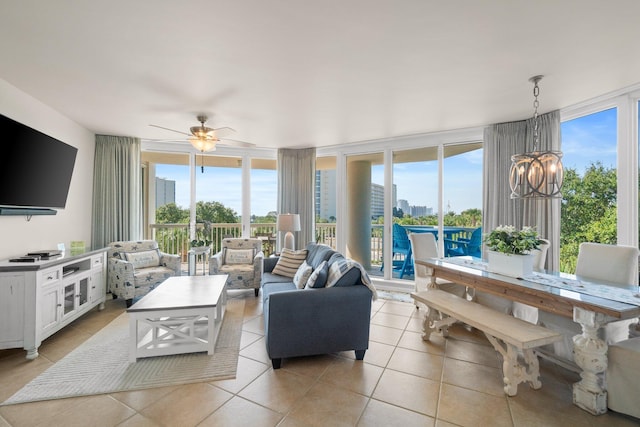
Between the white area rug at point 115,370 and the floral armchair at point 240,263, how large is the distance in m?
1.51

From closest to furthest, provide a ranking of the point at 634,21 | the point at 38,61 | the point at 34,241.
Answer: the point at 634,21 < the point at 38,61 < the point at 34,241

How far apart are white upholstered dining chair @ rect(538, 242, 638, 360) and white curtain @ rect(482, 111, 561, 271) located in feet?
3.30

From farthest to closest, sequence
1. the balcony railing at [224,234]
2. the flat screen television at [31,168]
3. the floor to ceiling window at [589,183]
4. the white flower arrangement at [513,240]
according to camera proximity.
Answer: the balcony railing at [224,234], the floor to ceiling window at [589,183], the flat screen television at [31,168], the white flower arrangement at [513,240]

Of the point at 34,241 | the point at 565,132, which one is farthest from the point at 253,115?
the point at 565,132

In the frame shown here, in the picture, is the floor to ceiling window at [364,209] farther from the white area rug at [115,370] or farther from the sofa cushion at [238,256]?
the white area rug at [115,370]

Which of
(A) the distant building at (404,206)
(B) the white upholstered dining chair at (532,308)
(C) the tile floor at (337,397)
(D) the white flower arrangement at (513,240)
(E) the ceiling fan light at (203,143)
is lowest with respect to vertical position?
(C) the tile floor at (337,397)

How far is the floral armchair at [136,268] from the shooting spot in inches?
154

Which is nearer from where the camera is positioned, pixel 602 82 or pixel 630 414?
pixel 630 414

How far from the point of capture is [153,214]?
5727 millimetres

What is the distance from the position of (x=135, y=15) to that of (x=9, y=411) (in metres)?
2.71

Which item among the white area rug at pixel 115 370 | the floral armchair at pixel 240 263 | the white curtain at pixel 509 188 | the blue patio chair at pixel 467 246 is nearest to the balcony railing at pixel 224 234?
the floral armchair at pixel 240 263

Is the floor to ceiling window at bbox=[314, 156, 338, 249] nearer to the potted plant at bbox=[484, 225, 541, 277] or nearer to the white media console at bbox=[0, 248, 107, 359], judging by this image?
the potted plant at bbox=[484, 225, 541, 277]

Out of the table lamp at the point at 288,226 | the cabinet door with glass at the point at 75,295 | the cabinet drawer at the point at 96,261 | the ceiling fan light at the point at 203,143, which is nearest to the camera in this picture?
the cabinet door with glass at the point at 75,295

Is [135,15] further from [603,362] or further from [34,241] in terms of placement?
[603,362]
